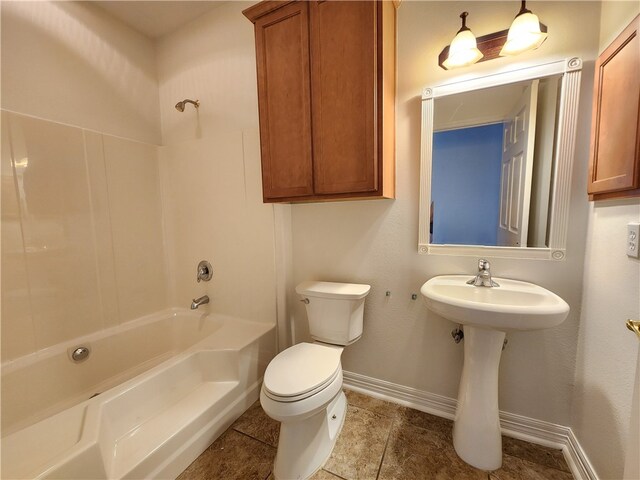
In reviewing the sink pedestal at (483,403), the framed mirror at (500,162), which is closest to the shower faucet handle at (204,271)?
the framed mirror at (500,162)

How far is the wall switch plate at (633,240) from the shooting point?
791mm

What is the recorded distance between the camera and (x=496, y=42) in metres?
1.11

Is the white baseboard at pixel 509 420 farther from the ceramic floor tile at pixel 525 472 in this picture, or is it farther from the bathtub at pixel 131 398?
the bathtub at pixel 131 398

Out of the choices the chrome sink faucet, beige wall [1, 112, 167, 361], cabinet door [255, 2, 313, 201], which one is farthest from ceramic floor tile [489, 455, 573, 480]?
beige wall [1, 112, 167, 361]

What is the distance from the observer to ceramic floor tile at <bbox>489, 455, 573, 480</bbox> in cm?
106

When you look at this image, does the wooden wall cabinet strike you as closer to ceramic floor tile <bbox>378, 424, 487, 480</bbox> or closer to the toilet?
the toilet

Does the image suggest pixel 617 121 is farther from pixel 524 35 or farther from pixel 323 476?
pixel 323 476

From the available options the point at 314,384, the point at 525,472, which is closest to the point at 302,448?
the point at 314,384

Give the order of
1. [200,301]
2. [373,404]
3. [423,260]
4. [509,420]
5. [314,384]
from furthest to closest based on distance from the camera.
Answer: [200,301], [373,404], [423,260], [509,420], [314,384]

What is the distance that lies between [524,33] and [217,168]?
1812 millimetres

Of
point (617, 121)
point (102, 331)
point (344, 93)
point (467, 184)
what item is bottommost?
point (102, 331)

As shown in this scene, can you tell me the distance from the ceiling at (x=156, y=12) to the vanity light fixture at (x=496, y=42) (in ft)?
5.26

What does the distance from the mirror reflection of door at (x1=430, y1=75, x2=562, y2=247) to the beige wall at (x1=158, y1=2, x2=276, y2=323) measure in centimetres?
109

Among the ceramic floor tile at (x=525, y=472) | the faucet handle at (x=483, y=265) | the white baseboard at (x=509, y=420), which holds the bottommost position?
the ceramic floor tile at (x=525, y=472)
